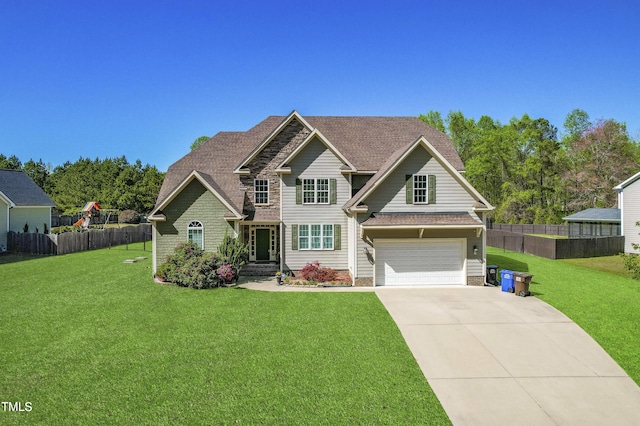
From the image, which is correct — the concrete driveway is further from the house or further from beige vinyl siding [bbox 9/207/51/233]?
beige vinyl siding [bbox 9/207/51/233]

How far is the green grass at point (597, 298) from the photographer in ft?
34.0

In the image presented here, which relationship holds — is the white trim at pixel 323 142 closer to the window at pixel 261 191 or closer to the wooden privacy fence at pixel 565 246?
the window at pixel 261 191

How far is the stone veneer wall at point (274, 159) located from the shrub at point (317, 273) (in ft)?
13.9

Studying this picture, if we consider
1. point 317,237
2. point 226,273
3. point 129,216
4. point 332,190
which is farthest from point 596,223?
point 129,216

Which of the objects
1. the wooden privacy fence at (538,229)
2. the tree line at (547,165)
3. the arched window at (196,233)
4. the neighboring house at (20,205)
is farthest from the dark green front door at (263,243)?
the tree line at (547,165)

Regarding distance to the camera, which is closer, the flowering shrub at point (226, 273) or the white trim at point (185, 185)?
the flowering shrub at point (226, 273)

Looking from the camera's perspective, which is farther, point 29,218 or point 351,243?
point 29,218

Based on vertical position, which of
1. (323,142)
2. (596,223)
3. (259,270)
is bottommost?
(259,270)

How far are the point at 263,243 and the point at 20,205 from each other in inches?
932

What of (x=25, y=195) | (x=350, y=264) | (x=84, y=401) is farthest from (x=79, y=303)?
(x=25, y=195)

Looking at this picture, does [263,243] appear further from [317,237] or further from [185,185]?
[185,185]

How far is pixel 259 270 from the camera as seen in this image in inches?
802

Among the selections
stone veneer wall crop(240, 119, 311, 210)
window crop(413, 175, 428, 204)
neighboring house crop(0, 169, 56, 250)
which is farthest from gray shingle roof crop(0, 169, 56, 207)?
window crop(413, 175, 428, 204)

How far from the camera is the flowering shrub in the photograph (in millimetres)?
17078
